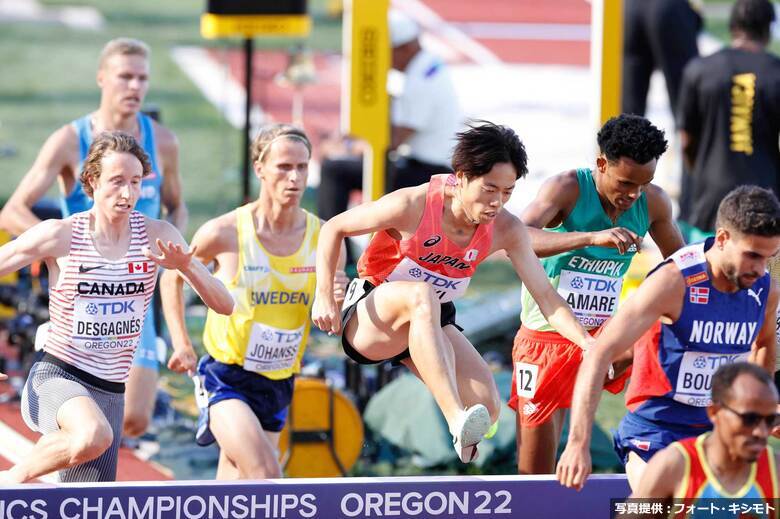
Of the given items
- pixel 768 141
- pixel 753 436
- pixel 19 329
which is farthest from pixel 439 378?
pixel 768 141

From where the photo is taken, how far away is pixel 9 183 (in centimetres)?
1516

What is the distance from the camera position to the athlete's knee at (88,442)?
575cm

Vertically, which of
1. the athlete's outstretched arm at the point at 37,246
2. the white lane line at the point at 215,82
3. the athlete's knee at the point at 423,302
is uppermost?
the white lane line at the point at 215,82

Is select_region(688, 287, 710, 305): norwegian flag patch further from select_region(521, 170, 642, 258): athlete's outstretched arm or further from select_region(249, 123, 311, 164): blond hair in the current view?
select_region(249, 123, 311, 164): blond hair

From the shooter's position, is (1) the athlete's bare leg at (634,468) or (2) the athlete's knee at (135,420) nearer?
(1) the athlete's bare leg at (634,468)

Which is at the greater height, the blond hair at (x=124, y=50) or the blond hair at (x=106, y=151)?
the blond hair at (x=124, y=50)

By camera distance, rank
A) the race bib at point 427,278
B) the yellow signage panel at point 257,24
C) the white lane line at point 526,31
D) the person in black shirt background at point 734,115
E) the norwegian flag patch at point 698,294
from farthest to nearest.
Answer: the white lane line at point 526,31 → the yellow signage panel at point 257,24 → the person in black shirt background at point 734,115 → the race bib at point 427,278 → the norwegian flag patch at point 698,294

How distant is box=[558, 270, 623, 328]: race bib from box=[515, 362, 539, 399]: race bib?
294 mm

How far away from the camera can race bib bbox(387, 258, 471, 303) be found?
613 cm

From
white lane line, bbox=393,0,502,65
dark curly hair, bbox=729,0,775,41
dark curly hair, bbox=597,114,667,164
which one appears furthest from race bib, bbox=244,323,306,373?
white lane line, bbox=393,0,502,65

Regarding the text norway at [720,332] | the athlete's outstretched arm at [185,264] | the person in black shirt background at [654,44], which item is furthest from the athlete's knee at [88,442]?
the person in black shirt background at [654,44]

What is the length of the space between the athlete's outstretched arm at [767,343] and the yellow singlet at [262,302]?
6.31 feet

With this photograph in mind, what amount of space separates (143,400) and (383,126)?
3.18 m

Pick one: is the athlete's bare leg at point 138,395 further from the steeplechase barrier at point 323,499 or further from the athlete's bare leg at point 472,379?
the steeplechase barrier at point 323,499
